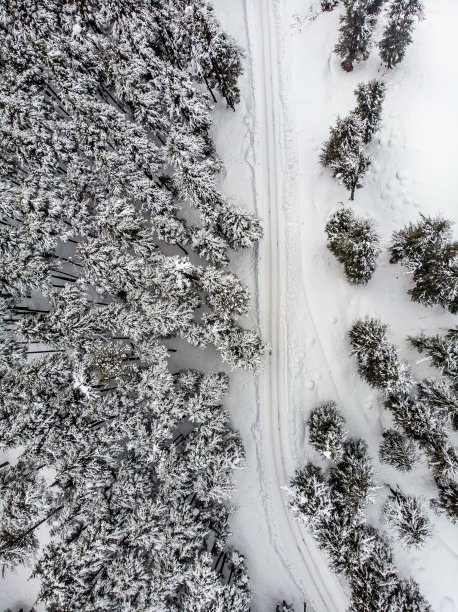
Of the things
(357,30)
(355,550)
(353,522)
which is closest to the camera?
(355,550)

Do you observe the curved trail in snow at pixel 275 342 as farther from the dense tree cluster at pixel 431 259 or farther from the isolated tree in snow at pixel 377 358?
the dense tree cluster at pixel 431 259

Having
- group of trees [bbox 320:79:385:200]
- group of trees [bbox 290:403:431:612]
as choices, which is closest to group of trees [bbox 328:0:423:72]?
group of trees [bbox 320:79:385:200]

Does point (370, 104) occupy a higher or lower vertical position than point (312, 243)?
higher

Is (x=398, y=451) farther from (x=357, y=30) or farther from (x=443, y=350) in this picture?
(x=357, y=30)

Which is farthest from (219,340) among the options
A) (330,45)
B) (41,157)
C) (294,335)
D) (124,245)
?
(330,45)

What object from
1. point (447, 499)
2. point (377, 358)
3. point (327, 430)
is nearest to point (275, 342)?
point (327, 430)

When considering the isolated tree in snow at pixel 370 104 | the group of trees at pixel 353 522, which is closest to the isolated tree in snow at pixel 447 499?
the group of trees at pixel 353 522
